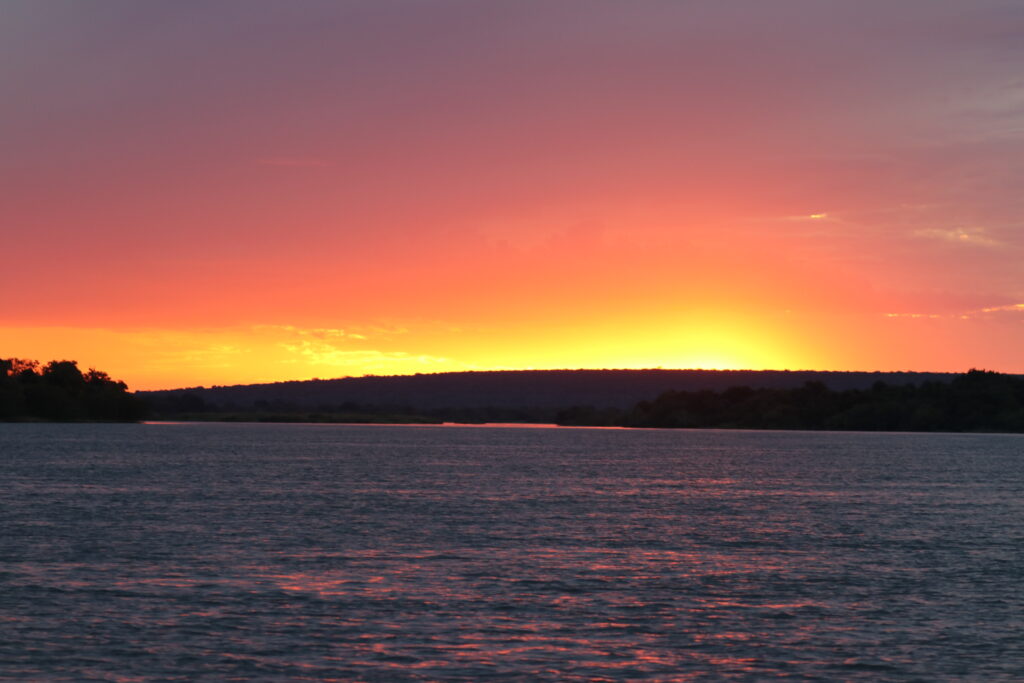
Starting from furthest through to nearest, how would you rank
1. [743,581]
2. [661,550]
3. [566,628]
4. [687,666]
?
[661,550] → [743,581] → [566,628] → [687,666]

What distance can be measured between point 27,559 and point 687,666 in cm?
2966

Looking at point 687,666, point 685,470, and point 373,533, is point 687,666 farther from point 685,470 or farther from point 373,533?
point 685,470

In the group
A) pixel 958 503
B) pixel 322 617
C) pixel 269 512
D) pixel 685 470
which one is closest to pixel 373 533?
pixel 269 512

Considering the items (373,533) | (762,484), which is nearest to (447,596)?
(373,533)

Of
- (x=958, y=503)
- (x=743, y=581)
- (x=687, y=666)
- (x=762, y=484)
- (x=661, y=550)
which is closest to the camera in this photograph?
(x=687, y=666)

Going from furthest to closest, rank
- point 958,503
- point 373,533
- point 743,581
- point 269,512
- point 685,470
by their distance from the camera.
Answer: point 685,470, point 958,503, point 269,512, point 373,533, point 743,581

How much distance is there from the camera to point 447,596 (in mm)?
37281

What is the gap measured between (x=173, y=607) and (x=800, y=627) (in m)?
19.5

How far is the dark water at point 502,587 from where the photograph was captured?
28.1 metres

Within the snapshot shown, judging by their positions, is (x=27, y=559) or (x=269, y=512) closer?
(x=27, y=559)

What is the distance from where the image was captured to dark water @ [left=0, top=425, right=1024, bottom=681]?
2812cm

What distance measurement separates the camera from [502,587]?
3925cm

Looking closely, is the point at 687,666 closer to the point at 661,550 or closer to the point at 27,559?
the point at 661,550

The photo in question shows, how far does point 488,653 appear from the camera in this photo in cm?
2884
